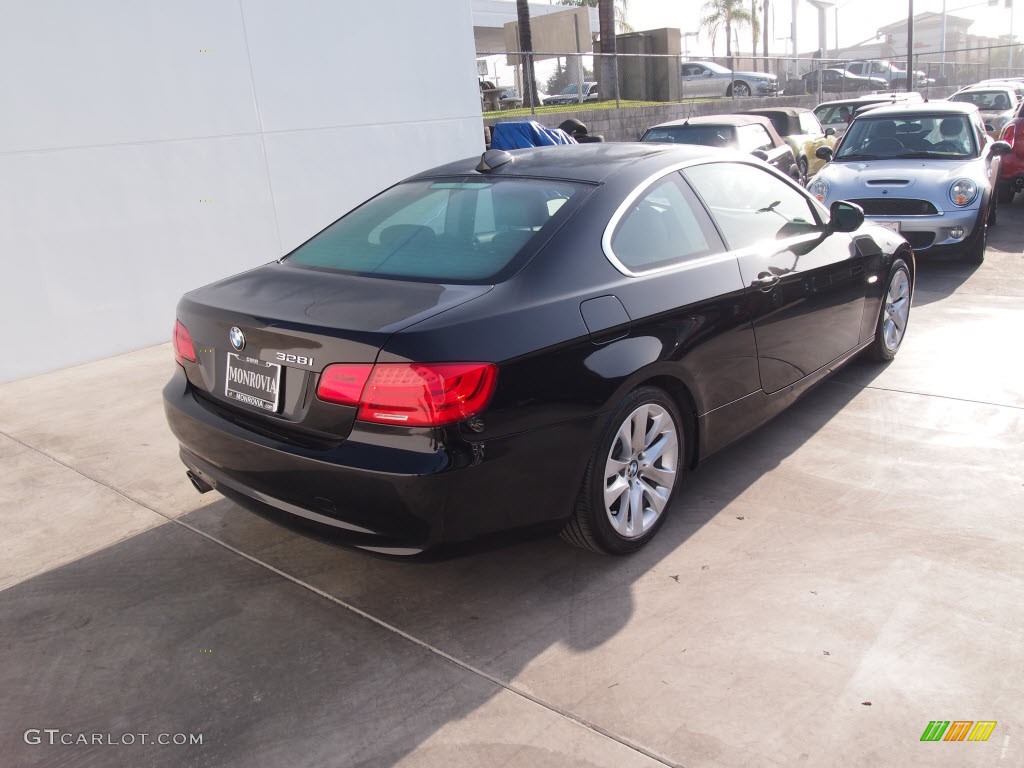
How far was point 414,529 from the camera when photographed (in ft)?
8.87

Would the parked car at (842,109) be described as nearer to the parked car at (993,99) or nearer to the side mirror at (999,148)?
the parked car at (993,99)

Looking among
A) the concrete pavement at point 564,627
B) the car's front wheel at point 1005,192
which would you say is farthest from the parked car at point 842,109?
the concrete pavement at point 564,627

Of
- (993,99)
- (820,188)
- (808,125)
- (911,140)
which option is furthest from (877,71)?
(820,188)

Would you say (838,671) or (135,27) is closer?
(838,671)

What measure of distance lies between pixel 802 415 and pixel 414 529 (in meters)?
2.89

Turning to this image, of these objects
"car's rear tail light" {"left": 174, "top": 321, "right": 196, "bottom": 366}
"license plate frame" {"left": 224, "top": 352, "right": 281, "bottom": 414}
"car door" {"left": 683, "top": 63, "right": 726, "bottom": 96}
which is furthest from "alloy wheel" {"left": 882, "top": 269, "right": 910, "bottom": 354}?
"car door" {"left": 683, "top": 63, "right": 726, "bottom": 96}

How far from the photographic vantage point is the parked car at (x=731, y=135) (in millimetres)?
11164

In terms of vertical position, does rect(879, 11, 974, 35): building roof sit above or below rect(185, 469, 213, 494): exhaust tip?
above

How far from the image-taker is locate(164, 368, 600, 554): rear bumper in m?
2.65

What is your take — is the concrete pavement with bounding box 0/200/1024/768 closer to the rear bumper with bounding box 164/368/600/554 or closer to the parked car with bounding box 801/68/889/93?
the rear bumper with bounding box 164/368/600/554

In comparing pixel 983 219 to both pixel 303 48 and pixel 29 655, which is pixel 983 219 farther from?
pixel 29 655

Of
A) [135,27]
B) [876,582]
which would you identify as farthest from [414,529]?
[135,27]

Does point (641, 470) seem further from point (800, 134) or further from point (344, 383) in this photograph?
point (800, 134)

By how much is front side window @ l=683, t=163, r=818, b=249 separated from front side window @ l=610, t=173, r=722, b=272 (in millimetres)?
124
